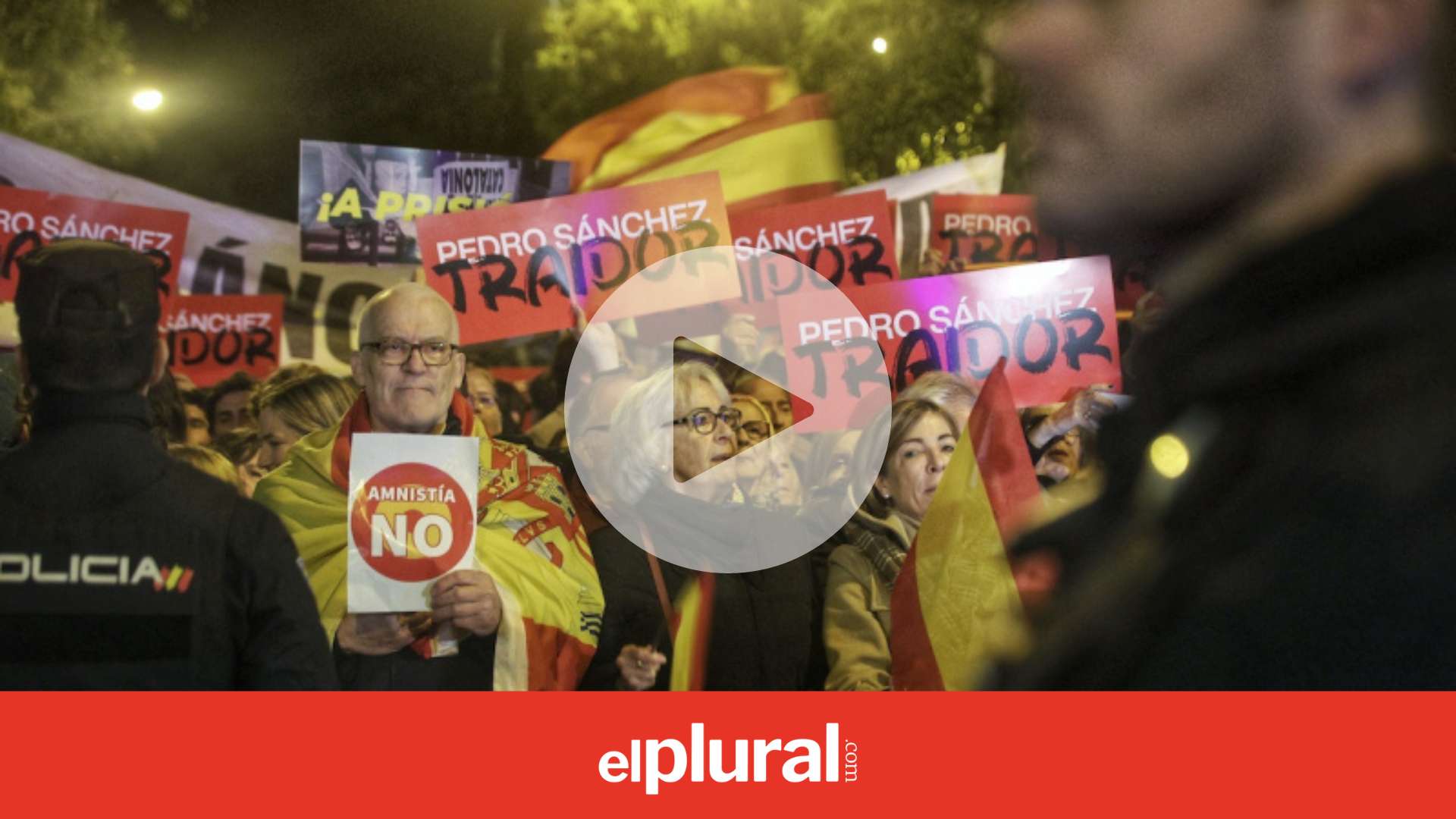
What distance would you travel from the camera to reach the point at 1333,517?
589mm

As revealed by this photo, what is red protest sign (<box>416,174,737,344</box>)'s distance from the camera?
4.34m

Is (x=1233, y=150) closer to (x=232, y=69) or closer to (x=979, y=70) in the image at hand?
(x=232, y=69)

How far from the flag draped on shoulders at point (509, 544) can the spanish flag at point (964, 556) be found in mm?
731

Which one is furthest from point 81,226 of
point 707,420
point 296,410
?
point 707,420

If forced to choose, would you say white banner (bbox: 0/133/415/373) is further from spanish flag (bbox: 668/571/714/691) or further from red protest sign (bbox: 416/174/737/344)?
spanish flag (bbox: 668/571/714/691)

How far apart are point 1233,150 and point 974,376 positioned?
3414mm

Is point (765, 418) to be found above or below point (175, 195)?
below

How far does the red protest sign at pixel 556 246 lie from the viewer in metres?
4.34

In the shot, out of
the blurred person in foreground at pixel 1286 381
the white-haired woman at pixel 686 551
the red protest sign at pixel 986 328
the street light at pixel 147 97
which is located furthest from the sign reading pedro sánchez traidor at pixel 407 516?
the street light at pixel 147 97

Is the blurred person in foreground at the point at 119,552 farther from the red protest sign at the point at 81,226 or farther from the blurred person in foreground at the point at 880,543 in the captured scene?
the blurred person in foreground at the point at 880,543

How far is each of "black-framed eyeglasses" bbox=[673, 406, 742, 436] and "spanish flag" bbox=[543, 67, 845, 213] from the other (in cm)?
189
